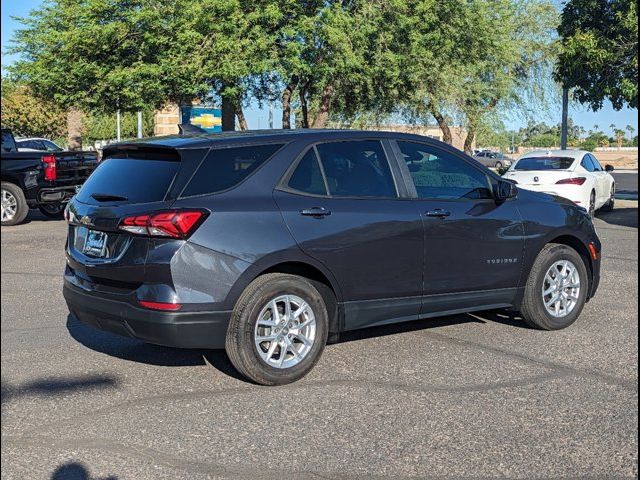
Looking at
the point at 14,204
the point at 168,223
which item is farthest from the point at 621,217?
the point at 168,223

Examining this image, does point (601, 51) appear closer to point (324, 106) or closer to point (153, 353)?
point (324, 106)

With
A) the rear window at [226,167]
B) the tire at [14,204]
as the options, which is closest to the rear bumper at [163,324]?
the rear window at [226,167]

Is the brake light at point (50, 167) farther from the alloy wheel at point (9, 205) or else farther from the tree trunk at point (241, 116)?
the tree trunk at point (241, 116)

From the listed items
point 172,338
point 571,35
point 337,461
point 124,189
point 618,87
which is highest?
point 571,35

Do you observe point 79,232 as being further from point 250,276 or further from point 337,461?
point 337,461

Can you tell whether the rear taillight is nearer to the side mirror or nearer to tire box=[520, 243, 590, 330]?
the side mirror

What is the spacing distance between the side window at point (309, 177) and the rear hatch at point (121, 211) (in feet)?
2.56

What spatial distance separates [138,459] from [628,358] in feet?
12.3

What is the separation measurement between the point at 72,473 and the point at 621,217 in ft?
53.6

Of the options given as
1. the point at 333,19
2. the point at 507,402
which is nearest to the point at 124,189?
the point at 507,402

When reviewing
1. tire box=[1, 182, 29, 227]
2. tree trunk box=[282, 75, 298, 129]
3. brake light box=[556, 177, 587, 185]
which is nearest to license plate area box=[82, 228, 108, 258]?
tire box=[1, 182, 29, 227]

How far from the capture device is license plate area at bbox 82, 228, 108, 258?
4930mm

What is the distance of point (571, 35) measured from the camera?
2011 centimetres

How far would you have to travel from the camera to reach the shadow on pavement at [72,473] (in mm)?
3639
